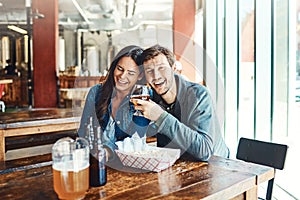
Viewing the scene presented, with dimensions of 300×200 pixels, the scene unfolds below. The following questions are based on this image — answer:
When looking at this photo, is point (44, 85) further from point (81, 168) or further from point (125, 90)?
point (81, 168)

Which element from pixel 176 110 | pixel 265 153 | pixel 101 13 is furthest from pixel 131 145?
pixel 101 13

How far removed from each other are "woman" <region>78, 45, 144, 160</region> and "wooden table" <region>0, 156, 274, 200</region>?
28cm

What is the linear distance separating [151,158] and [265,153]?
35.6 inches

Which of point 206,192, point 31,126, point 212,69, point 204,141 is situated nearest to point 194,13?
point 212,69

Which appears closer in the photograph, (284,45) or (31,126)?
(31,126)

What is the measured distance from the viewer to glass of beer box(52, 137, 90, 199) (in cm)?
123

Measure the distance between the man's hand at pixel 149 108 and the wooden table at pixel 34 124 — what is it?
790 mm

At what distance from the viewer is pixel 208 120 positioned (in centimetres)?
180

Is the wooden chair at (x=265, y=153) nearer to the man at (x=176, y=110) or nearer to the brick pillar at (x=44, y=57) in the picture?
the man at (x=176, y=110)

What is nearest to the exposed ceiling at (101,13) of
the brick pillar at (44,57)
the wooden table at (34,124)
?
the brick pillar at (44,57)

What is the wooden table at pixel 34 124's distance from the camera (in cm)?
233

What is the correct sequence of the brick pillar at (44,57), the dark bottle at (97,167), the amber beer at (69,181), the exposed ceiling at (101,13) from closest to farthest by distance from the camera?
1. the amber beer at (69,181)
2. the dark bottle at (97,167)
3. the brick pillar at (44,57)
4. the exposed ceiling at (101,13)

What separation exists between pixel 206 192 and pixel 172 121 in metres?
0.46

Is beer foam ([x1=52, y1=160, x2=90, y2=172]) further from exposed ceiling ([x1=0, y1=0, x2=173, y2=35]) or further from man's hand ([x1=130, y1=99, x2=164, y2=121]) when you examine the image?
exposed ceiling ([x1=0, y1=0, x2=173, y2=35])
